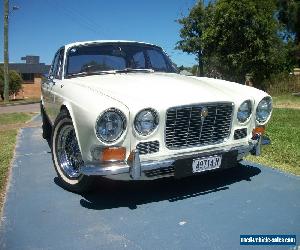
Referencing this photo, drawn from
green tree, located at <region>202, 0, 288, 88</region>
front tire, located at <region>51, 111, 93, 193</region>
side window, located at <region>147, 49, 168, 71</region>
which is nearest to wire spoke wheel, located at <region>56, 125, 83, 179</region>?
front tire, located at <region>51, 111, 93, 193</region>

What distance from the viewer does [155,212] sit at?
3.88 m

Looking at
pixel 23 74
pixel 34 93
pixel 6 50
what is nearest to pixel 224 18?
pixel 6 50

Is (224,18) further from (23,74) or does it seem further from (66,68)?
(23,74)

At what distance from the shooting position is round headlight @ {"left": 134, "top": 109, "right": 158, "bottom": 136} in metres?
3.78

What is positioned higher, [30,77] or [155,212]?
[155,212]

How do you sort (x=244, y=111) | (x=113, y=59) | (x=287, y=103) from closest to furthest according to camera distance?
(x=244, y=111), (x=113, y=59), (x=287, y=103)

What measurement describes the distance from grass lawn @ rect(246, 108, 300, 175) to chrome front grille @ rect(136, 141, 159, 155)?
6.95ft

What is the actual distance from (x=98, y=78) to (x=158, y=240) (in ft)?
7.64

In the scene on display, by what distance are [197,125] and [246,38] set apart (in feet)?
57.4

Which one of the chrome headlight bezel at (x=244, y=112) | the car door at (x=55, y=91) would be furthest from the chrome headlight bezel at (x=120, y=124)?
the chrome headlight bezel at (x=244, y=112)

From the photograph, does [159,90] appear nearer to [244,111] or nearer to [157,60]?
[244,111]

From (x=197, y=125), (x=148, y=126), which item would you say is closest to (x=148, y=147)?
(x=148, y=126)

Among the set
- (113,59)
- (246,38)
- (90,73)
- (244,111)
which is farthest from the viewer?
(246,38)

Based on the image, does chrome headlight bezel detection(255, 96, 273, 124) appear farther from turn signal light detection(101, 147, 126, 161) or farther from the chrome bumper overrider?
turn signal light detection(101, 147, 126, 161)
